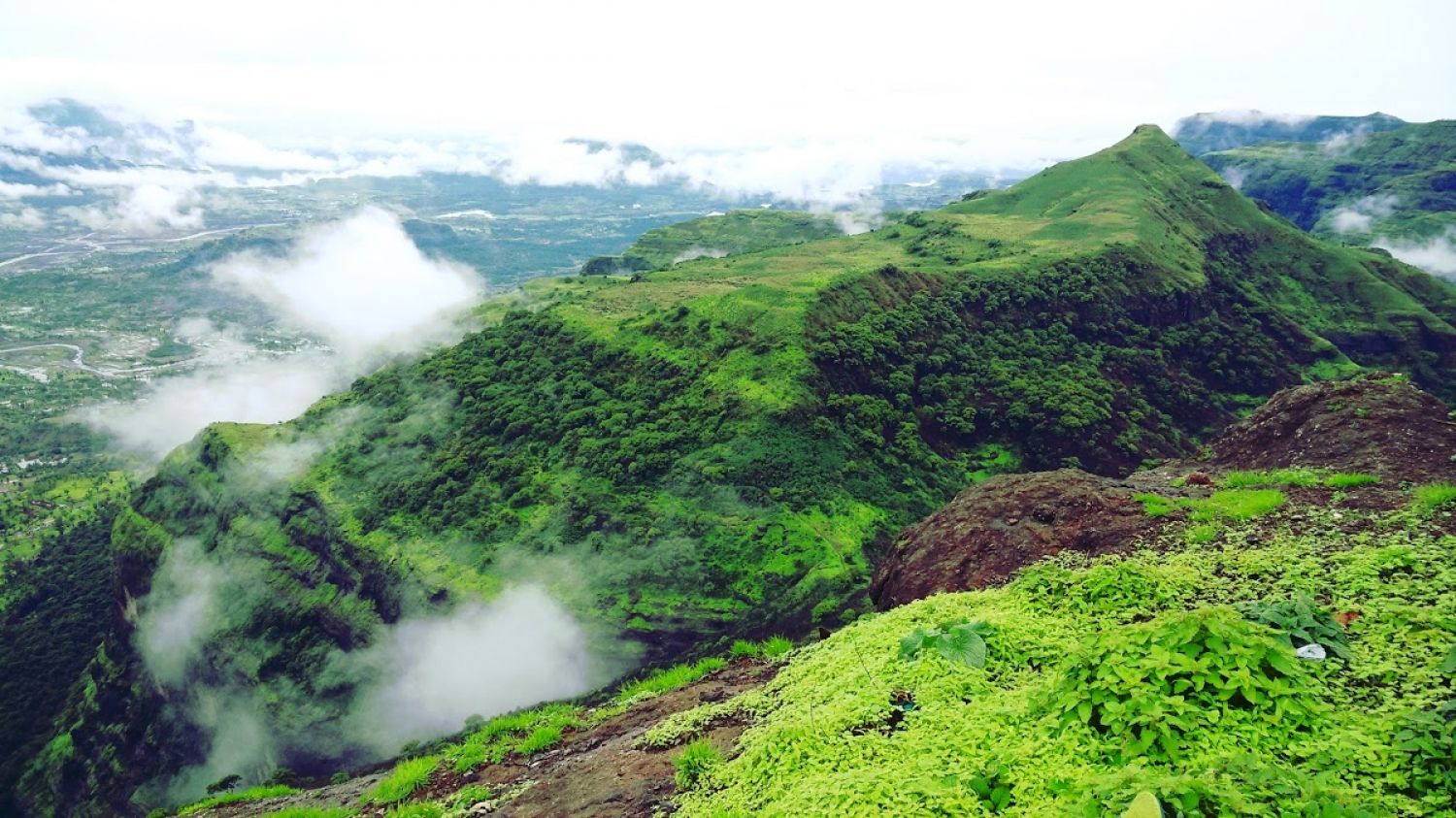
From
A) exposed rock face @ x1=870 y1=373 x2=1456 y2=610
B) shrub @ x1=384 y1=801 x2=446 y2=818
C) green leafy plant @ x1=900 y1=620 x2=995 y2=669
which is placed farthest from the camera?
exposed rock face @ x1=870 y1=373 x2=1456 y2=610

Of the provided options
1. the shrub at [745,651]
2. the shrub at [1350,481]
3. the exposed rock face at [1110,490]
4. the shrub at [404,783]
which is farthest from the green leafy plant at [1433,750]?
the shrub at [404,783]

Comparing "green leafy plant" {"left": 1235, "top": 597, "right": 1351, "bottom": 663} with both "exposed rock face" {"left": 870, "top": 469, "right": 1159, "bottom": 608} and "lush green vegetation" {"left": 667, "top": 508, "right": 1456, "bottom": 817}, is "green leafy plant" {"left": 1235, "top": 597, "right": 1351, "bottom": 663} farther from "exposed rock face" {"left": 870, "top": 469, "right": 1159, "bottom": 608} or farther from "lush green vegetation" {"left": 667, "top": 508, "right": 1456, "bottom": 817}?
"exposed rock face" {"left": 870, "top": 469, "right": 1159, "bottom": 608}

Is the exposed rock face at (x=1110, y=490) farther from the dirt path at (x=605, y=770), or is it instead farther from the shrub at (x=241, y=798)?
the shrub at (x=241, y=798)

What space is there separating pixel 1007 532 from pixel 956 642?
9337 millimetres

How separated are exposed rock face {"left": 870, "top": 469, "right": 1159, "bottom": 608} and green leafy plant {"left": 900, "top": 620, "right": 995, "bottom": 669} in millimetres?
5407

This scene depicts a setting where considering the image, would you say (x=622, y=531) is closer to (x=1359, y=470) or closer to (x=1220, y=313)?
(x=1359, y=470)

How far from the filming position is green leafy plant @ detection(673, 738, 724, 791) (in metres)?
13.4

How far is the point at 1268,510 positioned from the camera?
1922 centimetres

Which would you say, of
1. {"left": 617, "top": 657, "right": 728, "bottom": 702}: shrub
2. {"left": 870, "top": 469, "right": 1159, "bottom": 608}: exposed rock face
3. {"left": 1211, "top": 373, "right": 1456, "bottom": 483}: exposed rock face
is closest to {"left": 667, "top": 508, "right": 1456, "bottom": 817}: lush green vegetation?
{"left": 870, "top": 469, "right": 1159, "bottom": 608}: exposed rock face

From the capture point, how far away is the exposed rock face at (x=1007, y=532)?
20.4m

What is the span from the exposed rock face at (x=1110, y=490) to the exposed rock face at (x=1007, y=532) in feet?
0.12

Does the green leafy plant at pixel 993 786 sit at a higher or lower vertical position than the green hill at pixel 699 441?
higher

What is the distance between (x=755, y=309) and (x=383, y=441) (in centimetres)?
6216

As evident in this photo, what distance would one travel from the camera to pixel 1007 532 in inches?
878
